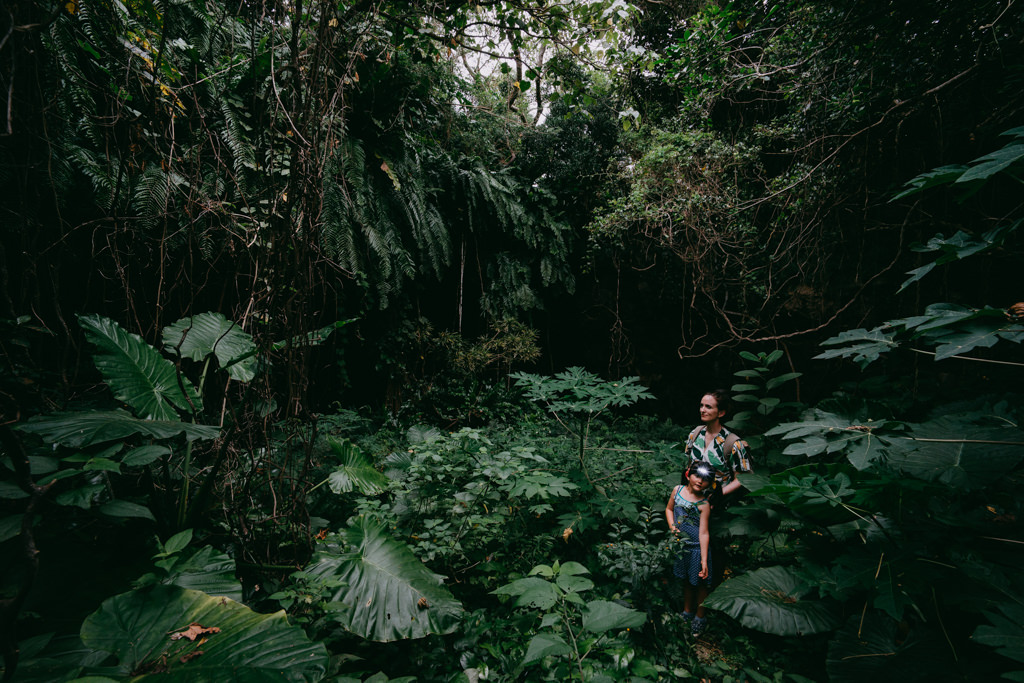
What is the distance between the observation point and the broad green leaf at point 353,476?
6.68ft

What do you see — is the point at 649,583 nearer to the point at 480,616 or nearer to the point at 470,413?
the point at 480,616

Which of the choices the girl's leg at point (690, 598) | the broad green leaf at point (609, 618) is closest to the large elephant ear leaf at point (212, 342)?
the broad green leaf at point (609, 618)

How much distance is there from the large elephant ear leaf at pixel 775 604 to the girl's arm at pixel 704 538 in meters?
0.32

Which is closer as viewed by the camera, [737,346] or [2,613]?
[2,613]

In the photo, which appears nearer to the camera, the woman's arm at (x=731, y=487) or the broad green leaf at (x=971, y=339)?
the broad green leaf at (x=971, y=339)

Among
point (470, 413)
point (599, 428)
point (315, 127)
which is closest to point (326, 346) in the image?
point (470, 413)

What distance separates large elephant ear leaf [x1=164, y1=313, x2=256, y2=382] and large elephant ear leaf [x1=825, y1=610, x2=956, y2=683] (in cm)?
291

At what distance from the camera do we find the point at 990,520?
1.39 m

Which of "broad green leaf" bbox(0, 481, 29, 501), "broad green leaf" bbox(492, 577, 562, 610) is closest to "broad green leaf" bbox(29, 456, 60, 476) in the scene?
"broad green leaf" bbox(0, 481, 29, 501)

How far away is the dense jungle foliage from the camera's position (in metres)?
1.32

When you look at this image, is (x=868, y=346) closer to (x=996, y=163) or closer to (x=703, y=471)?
A: (x=996, y=163)

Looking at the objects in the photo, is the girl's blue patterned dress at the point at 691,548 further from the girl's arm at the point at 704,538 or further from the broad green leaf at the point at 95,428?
the broad green leaf at the point at 95,428

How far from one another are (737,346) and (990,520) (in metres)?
3.37

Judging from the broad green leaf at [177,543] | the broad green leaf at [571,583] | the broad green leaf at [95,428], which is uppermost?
the broad green leaf at [95,428]
